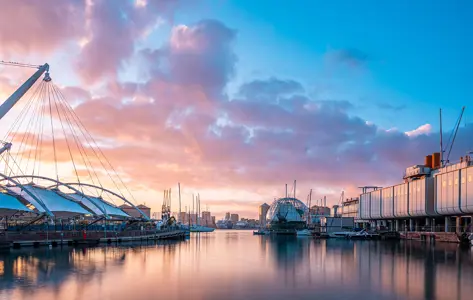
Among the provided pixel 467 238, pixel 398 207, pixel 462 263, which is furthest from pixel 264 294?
pixel 398 207

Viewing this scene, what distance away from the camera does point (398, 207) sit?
11319 centimetres

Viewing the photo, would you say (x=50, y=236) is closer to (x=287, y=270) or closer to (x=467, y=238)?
(x=287, y=270)

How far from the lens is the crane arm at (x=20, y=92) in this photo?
45.9m

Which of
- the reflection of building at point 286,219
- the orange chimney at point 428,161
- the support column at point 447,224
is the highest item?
the orange chimney at point 428,161

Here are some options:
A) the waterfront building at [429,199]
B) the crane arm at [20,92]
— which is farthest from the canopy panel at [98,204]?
the waterfront building at [429,199]

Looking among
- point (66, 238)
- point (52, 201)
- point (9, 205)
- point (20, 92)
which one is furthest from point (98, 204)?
point (20, 92)

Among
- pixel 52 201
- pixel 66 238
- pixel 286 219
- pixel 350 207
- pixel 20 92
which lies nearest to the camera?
pixel 20 92

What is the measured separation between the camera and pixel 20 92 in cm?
4838

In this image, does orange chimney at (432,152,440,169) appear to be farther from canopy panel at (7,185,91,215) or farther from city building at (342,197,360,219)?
canopy panel at (7,185,91,215)

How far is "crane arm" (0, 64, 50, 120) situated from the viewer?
4591cm

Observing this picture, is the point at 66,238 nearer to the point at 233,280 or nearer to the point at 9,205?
the point at 9,205

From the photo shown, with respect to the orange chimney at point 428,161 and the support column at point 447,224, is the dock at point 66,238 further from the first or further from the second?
the orange chimney at point 428,161

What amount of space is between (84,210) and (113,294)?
67017 millimetres

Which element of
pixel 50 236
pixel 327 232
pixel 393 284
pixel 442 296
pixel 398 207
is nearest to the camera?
pixel 442 296
